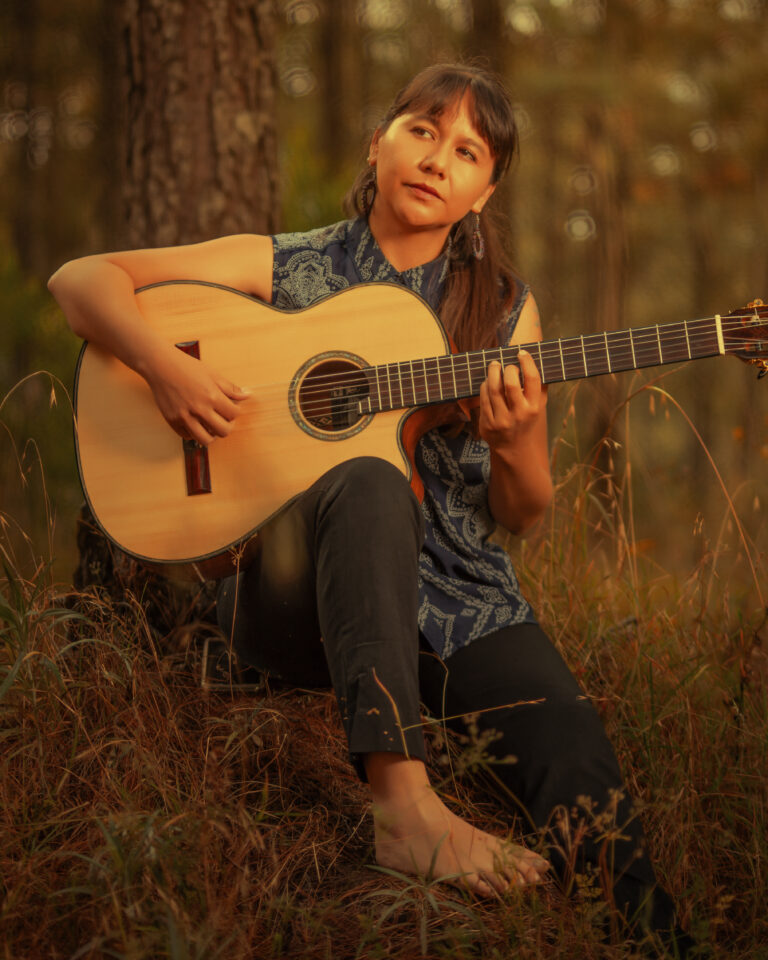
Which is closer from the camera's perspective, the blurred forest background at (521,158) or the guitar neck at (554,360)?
the guitar neck at (554,360)

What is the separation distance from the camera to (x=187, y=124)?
2.73 meters

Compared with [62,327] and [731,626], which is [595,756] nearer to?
[731,626]

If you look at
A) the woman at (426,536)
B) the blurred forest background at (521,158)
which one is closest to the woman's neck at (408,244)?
the woman at (426,536)

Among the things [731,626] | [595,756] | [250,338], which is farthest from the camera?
[731,626]

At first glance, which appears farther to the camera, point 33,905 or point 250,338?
point 250,338

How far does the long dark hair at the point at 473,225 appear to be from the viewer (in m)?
2.05

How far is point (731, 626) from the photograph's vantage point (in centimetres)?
237

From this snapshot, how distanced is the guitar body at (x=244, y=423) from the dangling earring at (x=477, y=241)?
0.29 metres

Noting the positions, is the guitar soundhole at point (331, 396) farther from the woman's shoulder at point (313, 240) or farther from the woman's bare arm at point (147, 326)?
the woman's shoulder at point (313, 240)

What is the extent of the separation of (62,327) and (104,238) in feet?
13.1

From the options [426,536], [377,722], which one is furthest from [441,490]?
[377,722]

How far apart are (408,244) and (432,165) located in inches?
8.3

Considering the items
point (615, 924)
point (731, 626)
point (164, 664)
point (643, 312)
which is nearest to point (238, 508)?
point (164, 664)

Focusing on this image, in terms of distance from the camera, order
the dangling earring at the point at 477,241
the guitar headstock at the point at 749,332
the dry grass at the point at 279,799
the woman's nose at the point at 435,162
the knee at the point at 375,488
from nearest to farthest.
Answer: the dry grass at the point at 279,799 → the knee at the point at 375,488 → the guitar headstock at the point at 749,332 → the woman's nose at the point at 435,162 → the dangling earring at the point at 477,241
